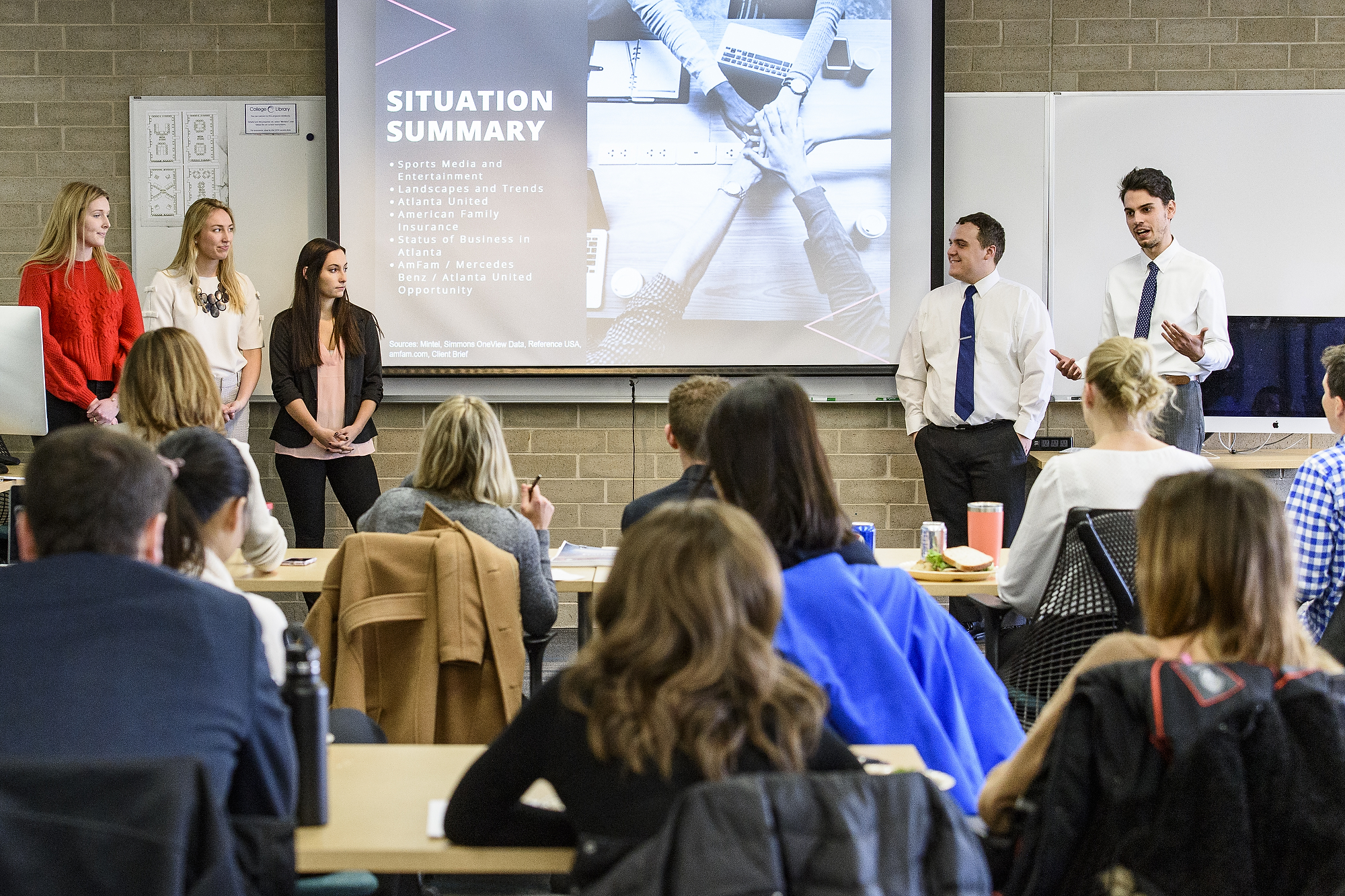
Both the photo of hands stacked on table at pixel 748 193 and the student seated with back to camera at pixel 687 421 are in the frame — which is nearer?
the student seated with back to camera at pixel 687 421

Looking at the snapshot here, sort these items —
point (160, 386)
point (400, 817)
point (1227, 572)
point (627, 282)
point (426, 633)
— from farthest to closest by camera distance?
point (627, 282) → point (160, 386) → point (426, 633) → point (400, 817) → point (1227, 572)

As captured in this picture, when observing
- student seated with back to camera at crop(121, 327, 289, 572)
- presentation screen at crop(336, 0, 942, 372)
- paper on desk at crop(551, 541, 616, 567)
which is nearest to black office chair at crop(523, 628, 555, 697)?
paper on desk at crop(551, 541, 616, 567)

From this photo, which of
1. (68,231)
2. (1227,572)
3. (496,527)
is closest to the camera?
(1227,572)

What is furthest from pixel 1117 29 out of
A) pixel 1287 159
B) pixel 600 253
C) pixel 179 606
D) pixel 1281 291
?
pixel 179 606

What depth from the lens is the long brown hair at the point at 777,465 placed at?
175 cm

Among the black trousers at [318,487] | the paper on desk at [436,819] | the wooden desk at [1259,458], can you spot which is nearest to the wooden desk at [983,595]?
the paper on desk at [436,819]

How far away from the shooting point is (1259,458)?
4.61m

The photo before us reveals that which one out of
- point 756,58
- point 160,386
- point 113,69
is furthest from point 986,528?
point 113,69

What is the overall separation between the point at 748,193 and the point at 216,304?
2.20 metres

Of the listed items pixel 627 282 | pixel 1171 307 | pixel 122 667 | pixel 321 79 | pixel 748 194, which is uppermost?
pixel 321 79

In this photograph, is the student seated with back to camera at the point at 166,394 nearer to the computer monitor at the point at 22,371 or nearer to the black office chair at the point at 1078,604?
the computer monitor at the point at 22,371

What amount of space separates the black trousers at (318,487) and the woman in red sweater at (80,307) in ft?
2.21

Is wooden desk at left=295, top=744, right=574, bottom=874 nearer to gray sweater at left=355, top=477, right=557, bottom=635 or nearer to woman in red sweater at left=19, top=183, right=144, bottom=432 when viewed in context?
gray sweater at left=355, top=477, right=557, bottom=635

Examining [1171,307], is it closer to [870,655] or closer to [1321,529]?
[1321,529]
